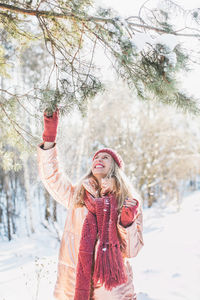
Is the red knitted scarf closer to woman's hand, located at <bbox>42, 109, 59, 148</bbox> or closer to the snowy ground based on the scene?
woman's hand, located at <bbox>42, 109, 59, 148</bbox>

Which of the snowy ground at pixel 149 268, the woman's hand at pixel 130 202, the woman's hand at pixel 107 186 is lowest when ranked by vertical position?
the snowy ground at pixel 149 268

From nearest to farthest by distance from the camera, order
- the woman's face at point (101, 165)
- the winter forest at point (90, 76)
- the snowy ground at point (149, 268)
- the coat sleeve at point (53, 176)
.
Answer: the winter forest at point (90, 76), the coat sleeve at point (53, 176), the woman's face at point (101, 165), the snowy ground at point (149, 268)

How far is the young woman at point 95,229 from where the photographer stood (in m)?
1.64

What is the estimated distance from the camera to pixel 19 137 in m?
2.57

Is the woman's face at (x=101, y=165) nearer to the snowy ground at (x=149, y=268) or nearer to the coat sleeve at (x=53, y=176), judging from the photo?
the coat sleeve at (x=53, y=176)

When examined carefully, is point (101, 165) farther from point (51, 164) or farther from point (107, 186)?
point (51, 164)

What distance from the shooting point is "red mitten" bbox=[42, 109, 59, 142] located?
1763mm

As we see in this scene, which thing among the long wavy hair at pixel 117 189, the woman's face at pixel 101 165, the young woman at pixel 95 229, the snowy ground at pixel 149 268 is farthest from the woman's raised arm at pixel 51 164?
the snowy ground at pixel 149 268

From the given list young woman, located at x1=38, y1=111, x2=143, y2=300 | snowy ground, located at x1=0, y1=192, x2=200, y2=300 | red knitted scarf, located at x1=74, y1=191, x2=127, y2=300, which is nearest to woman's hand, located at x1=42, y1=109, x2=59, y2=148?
young woman, located at x1=38, y1=111, x2=143, y2=300

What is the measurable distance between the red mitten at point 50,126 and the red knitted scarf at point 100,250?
1.81 ft

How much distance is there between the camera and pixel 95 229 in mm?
1785

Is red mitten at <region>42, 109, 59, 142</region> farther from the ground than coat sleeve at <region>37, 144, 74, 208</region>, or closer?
farther from the ground

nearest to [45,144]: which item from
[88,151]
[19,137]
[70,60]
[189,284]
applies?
[70,60]

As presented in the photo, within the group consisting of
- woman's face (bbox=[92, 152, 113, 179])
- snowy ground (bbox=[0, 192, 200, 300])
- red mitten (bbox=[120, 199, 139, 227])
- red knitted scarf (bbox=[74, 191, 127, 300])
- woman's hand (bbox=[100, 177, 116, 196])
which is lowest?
snowy ground (bbox=[0, 192, 200, 300])
